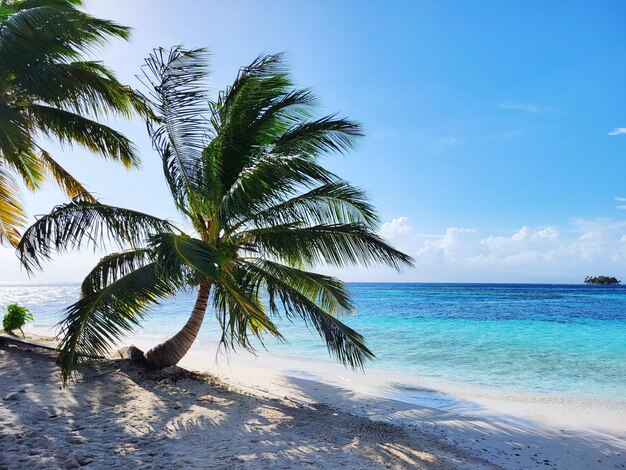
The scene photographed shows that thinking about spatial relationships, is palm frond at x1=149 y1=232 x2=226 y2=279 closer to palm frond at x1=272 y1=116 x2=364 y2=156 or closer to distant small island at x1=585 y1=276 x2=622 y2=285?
palm frond at x1=272 y1=116 x2=364 y2=156

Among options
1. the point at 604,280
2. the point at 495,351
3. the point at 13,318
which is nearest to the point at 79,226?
the point at 13,318

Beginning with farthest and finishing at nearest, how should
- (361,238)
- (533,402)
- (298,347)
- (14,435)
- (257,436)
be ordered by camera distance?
(298,347) < (533,402) < (361,238) < (257,436) < (14,435)

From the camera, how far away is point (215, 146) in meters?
6.50

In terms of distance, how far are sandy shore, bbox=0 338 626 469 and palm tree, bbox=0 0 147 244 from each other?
11.2 feet

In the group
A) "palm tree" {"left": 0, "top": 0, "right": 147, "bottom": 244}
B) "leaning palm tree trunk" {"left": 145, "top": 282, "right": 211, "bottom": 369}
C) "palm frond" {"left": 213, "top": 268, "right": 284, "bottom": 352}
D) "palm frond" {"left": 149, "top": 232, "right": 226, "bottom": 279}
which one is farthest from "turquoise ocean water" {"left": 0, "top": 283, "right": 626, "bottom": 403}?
"palm tree" {"left": 0, "top": 0, "right": 147, "bottom": 244}

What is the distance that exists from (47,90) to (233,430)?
5.95 meters

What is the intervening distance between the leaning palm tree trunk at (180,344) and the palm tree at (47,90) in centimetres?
356

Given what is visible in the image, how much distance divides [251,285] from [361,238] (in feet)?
5.95

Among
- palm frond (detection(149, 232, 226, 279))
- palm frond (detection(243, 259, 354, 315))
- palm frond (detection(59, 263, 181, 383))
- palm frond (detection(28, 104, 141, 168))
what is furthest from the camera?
palm frond (detection(28, 104, 141, 168))

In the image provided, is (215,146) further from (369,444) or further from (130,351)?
(369,444)

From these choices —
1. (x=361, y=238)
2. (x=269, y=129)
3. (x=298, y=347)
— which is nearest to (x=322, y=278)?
(x=361, y=238)

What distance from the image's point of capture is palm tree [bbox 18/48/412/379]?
5.82 meters

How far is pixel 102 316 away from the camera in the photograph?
4898mm

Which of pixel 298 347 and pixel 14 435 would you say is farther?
pixel 298 347
